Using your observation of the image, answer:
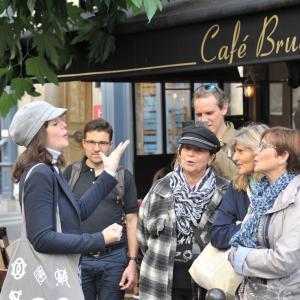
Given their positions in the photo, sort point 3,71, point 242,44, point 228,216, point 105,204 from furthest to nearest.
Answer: point 3,71 → point 105,204 → point 242,44 → point 228,216

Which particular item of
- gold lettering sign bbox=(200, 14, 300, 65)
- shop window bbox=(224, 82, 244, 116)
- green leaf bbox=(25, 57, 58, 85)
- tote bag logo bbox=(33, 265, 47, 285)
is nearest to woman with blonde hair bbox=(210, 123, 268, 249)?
gold lettering sign bbox=(200, 14, 300, 65)

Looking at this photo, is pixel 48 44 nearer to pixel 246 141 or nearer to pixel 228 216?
pixel 246 141

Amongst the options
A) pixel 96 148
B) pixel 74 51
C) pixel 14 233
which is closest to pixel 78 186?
pixel 96 148

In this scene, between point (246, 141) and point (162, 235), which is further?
point (162, 235)

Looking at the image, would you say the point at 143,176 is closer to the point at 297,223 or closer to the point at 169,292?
the point at 169,292

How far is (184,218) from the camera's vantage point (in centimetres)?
399

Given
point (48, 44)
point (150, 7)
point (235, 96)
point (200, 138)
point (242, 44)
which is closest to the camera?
point (200, 138)

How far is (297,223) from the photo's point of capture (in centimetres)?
317

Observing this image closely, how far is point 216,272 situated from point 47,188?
104cm

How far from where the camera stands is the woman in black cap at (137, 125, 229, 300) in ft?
13.0

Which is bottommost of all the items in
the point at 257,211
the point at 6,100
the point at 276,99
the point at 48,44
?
the point at 257,211

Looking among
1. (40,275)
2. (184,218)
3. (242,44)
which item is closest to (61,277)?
(40,275)

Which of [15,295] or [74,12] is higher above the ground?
[74,12]

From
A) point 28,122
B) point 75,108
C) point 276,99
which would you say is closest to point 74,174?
point 28,122
